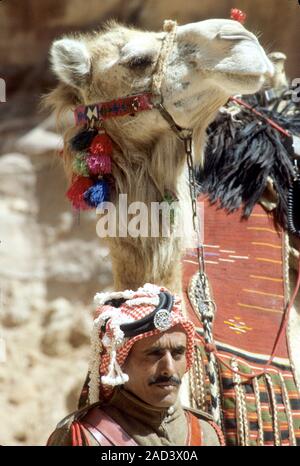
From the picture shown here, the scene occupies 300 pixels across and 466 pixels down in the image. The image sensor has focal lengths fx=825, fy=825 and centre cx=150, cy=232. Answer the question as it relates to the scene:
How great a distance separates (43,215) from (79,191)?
9.01 feet

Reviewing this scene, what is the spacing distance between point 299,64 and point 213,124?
2.62m

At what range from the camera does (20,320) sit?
4.92 metres

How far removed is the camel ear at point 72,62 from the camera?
8.13 feet

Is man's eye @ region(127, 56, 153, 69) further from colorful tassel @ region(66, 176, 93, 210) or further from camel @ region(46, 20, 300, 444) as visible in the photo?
colorful tassel @ region(66, 176, 93, 210)

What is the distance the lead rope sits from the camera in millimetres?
2266

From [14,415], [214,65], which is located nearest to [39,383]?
[14,415]

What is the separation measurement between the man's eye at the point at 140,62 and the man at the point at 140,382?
2.55ft

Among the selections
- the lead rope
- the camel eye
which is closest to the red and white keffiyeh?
the lead rope

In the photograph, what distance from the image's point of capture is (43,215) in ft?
16.8

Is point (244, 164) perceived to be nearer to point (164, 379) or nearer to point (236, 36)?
point (236, 36)

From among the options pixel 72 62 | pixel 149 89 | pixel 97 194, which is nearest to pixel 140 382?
pixel 97 194

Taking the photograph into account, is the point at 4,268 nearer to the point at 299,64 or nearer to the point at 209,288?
the point at 299,64

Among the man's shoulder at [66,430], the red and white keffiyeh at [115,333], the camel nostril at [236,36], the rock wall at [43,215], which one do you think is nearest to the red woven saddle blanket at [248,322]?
the red and white keffiyeh at [115,333]

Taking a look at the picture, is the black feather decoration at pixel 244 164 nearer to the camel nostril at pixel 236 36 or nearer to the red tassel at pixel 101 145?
the red tassel at pixel 101 145
